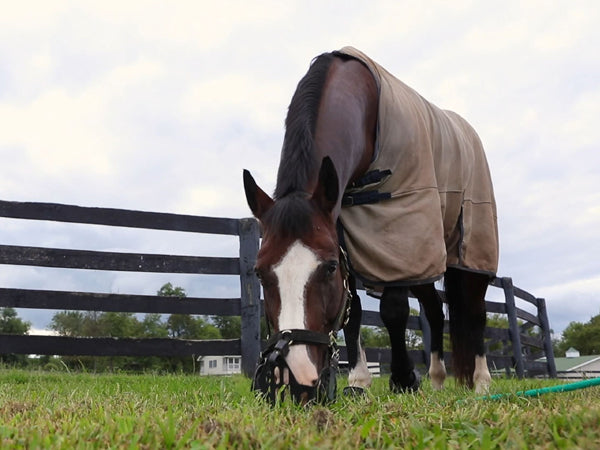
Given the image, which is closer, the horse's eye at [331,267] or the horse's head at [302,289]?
the horse's head at [302,289]

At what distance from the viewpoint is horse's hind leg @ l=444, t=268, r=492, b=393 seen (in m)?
4.23

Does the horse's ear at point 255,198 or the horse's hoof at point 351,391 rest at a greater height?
the horse's ear at point 255,198

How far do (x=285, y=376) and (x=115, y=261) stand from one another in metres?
4.44

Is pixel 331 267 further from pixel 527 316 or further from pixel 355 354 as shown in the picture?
pixel 527 316

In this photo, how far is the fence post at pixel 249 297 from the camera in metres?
6.20

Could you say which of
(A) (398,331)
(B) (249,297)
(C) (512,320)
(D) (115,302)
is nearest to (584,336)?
(C) (512,320)

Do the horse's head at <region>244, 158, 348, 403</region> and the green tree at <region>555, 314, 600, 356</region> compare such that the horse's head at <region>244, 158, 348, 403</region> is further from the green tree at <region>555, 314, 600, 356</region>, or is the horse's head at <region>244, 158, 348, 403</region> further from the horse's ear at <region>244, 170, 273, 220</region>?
the green tree at <region>555, 314, 600, 356</region>

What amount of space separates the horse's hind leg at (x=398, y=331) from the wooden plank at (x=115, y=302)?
10.3 ft

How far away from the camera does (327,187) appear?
8.61 feet

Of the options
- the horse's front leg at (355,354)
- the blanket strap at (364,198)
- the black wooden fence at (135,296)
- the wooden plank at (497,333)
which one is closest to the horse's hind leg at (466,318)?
the horse's front leg at (355,354)

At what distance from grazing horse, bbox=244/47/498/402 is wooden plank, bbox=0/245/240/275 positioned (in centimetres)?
264

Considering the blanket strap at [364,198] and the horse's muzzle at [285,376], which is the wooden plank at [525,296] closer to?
the blanket strap at [364,198]

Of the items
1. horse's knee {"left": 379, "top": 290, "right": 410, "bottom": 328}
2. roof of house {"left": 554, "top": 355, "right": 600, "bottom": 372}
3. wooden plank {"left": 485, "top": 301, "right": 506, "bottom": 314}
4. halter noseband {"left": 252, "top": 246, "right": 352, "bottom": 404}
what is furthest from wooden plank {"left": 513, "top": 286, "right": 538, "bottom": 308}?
roof of house {"left": 554, "top": 355, "right": 600, "bottom": 372}

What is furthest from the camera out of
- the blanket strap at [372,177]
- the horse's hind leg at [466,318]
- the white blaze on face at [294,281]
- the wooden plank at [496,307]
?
the wooden plank at [496,307]
